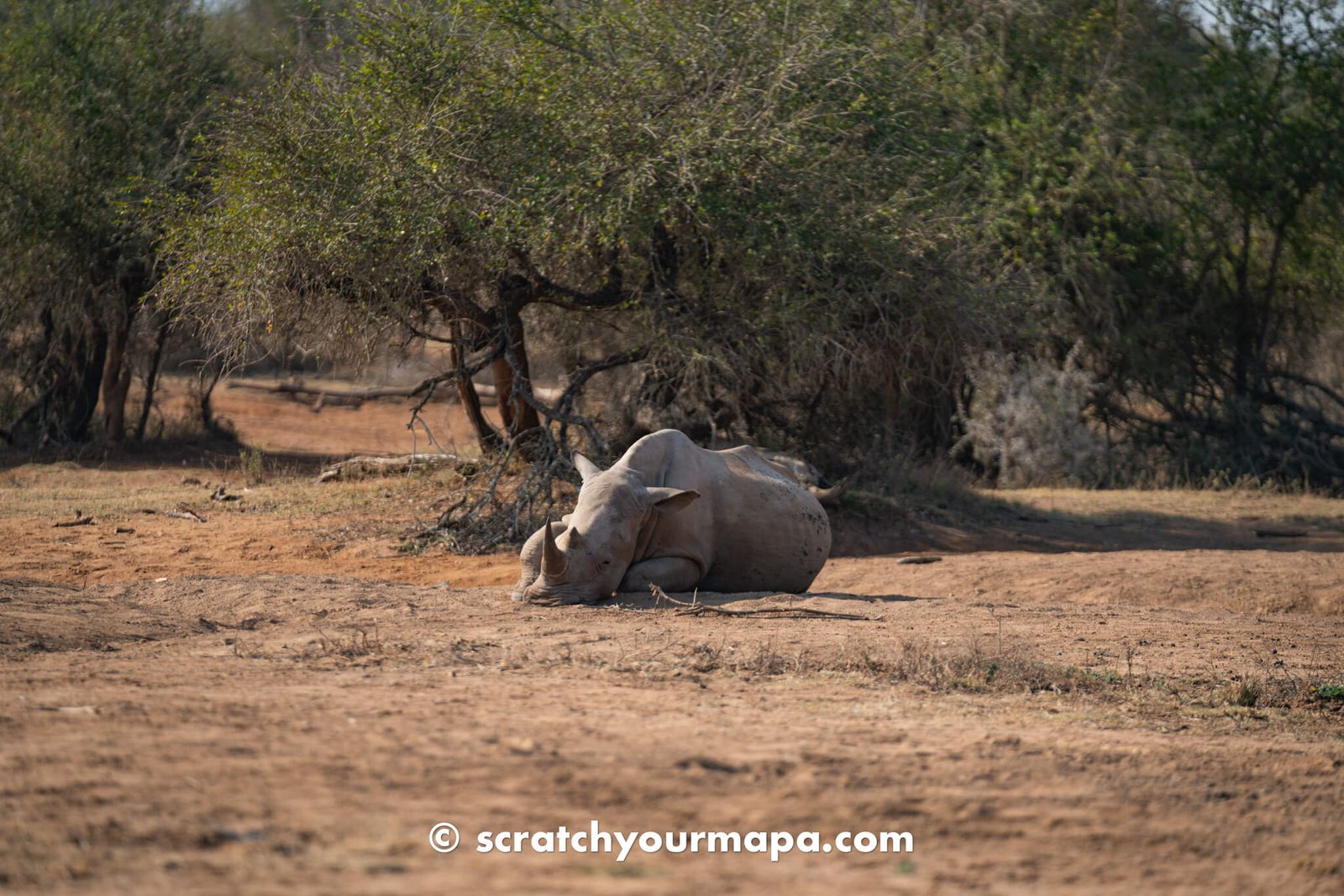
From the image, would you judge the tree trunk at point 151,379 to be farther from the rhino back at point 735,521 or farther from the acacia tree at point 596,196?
the rhino back at point 735,521

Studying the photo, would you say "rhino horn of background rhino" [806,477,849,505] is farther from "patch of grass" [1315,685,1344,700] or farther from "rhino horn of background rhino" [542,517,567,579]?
"patch of grass" [1315,685,1344,700]

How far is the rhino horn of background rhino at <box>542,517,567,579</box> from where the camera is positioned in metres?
7.24

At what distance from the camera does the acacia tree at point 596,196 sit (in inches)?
434

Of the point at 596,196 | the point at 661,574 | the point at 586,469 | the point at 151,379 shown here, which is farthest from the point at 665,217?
the point at 151,379

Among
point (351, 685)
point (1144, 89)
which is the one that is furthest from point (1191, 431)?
point (351, 685)

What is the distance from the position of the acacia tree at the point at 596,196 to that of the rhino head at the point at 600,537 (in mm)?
3008

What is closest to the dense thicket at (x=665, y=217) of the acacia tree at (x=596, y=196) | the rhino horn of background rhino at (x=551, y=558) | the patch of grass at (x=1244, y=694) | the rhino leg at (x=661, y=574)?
the acacia tree at (x=596, y=196)

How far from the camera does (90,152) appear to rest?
15.2m

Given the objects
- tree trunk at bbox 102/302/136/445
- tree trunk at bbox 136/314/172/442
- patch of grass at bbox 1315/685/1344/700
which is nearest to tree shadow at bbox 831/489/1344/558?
patch of grass at bbox 1315/685/1344/700

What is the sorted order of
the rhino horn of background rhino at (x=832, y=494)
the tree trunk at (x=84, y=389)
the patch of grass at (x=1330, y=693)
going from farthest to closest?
the tree trunk at (x=84, y=389), the rhino horn of background rhino at (x=832, y=494), the patch of grass at (x=1330, y=693)

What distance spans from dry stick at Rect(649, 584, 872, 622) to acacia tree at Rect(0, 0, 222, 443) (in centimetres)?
932

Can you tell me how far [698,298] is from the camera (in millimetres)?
12008

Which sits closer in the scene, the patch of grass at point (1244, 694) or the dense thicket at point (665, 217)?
the patch of grass at point (1244, 694)

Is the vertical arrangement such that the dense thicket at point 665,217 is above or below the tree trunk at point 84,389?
above
